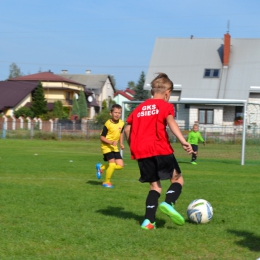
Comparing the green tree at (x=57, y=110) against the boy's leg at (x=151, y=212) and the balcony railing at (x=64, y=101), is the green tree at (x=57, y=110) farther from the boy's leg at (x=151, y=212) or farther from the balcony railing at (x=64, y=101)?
the boy's leg at (x=151, y=212)

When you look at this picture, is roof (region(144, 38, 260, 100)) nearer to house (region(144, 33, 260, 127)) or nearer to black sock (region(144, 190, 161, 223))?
house (region(144, 33, 260, 127))

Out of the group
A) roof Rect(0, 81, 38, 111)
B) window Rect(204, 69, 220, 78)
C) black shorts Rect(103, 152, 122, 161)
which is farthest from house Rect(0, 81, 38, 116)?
black shorts Rect(103, 152, 122, 161)

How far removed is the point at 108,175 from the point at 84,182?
961 millimetres

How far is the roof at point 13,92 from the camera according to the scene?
212 feet

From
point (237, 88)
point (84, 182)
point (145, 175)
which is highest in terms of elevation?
point (237, 88)

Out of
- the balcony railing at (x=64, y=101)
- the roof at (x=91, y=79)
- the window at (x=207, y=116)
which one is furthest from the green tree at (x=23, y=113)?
the window at (x=207, y=116)

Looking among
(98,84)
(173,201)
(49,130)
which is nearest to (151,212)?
(173,201)

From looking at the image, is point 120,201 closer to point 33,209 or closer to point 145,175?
point 33,209

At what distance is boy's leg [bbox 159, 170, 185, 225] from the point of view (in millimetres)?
6043

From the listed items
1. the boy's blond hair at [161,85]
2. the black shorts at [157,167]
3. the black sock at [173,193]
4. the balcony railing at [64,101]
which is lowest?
the black sock at [173,193]

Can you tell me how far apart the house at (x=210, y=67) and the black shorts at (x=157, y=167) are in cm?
4123

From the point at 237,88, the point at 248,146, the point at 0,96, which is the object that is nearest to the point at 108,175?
the point at 248,146

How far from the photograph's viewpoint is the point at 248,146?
22688mm

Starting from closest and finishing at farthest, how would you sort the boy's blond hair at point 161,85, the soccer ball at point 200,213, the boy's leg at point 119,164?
the boy's blond hair at point 161,85 → the soccer ball at point 200,213 → the boy's leg at point 119,164
